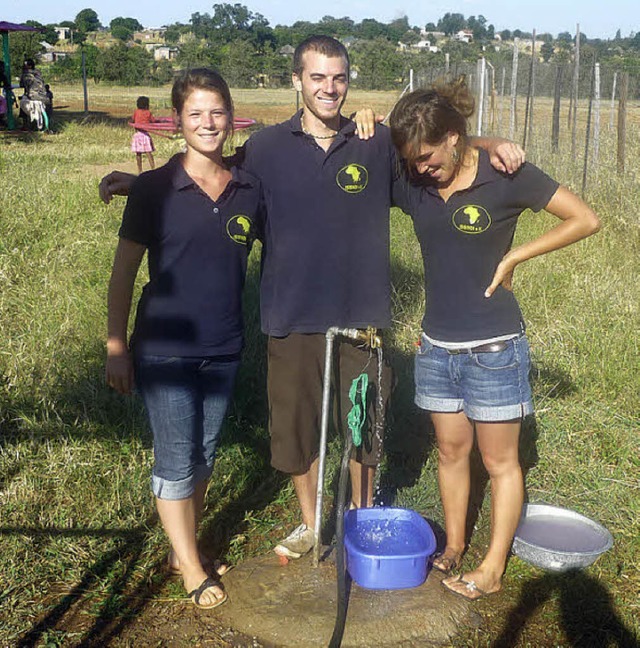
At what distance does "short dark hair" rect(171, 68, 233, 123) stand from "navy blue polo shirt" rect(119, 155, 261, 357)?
7.2 inches

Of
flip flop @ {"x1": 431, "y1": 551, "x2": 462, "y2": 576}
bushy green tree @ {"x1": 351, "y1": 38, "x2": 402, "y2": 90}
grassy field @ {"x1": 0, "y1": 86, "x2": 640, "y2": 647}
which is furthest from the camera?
bushy green tree @ {"x1": 351, "y1": 38, "x2": 402, "y2": 90}

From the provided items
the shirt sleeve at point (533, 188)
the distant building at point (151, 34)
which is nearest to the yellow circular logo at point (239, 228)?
the shirt sleeve at point (533, 188)

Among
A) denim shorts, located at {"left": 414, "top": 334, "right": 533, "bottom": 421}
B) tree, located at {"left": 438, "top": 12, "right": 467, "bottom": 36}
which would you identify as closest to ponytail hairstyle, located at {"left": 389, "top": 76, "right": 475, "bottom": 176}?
denim shorts, located at {"left": 414, "top": 334, "right": 533, "bottom": 421}

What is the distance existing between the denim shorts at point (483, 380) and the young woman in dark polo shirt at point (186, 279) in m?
0.67

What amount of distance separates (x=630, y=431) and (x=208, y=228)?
8.10 feet

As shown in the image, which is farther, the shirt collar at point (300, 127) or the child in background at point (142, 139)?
the child in background at point (142, 139)

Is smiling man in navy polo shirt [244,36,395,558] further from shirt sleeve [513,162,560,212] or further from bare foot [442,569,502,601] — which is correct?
bare foot [442,569,502,601]

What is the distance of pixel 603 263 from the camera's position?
625 cm

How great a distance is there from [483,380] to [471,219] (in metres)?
0.52

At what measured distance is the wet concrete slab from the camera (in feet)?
9.09

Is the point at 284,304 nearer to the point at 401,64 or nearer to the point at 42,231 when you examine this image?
the point at 42,231

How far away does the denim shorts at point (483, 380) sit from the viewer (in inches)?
105

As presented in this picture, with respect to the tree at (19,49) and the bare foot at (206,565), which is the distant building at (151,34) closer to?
the tree at (19,49)

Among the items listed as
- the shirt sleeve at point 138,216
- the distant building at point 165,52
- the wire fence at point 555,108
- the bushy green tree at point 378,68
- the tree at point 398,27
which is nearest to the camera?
the shirt sleeve at point 138,216
